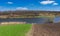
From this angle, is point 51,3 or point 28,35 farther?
point 51,3

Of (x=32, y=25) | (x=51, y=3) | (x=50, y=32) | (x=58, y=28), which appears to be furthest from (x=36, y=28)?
(x=51, y=3)

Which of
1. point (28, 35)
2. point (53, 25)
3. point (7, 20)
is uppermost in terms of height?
point (7, 20)

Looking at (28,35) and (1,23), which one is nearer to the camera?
(28,35)

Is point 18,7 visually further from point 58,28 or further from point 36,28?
point 58,28

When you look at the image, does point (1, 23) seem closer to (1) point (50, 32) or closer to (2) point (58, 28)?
(1) point (50, 32)

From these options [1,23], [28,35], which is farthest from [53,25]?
[1,23]

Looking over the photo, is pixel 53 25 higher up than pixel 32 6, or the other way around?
pixel 32 6
